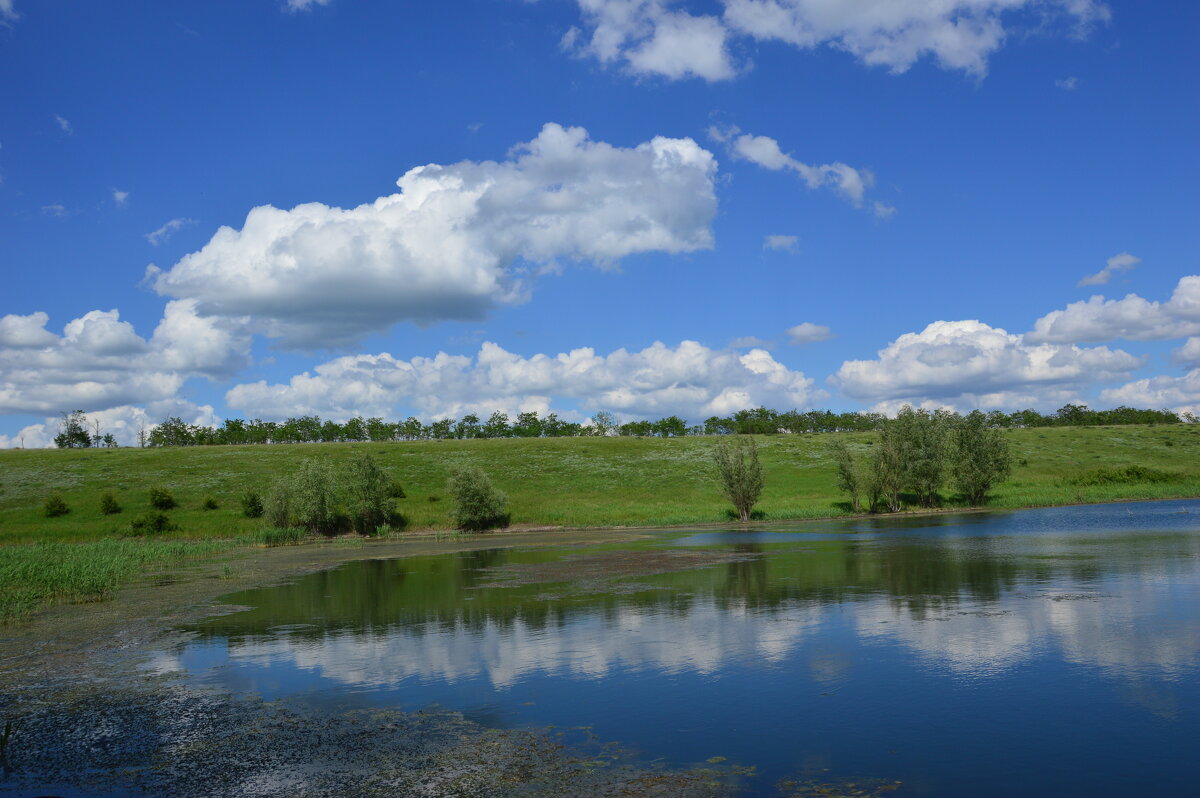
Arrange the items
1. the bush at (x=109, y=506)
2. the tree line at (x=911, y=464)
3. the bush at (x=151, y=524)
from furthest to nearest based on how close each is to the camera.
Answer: the bush at (x=109, y=506) < the tree line at (x=911, y=464) < the bush at (x=151, y=524)

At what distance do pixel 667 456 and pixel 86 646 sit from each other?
11381 cm

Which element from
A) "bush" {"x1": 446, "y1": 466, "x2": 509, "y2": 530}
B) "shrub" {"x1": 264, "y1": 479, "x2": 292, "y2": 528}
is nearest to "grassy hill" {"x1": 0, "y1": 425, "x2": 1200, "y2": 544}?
"shrub" {"x1": 264, "y1": 479, "x2": 292, "y2": 528}

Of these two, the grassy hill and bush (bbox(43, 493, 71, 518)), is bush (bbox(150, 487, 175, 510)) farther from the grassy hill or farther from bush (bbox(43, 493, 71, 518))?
bush (bbox(43, 493, 71, 518))

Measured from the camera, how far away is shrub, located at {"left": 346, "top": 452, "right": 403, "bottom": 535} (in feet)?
293

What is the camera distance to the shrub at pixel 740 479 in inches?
3393

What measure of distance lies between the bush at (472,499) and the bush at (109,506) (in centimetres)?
4154

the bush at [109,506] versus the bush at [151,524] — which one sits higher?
the bush at [109,506]

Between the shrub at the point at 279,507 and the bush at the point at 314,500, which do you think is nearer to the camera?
the shrub at the point at 279,507

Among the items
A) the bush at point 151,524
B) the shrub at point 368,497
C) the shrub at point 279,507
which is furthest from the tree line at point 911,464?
the bush at point 151,524

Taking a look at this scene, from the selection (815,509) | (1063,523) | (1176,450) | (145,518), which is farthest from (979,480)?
(145,518)

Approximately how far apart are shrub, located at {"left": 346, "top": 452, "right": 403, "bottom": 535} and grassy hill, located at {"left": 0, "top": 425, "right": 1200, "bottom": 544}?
387cm

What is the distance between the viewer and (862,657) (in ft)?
67.0

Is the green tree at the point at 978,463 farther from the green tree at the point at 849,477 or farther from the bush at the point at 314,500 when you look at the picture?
the bush at the point at 314,500

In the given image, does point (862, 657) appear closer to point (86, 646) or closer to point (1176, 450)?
point (86, 646)
